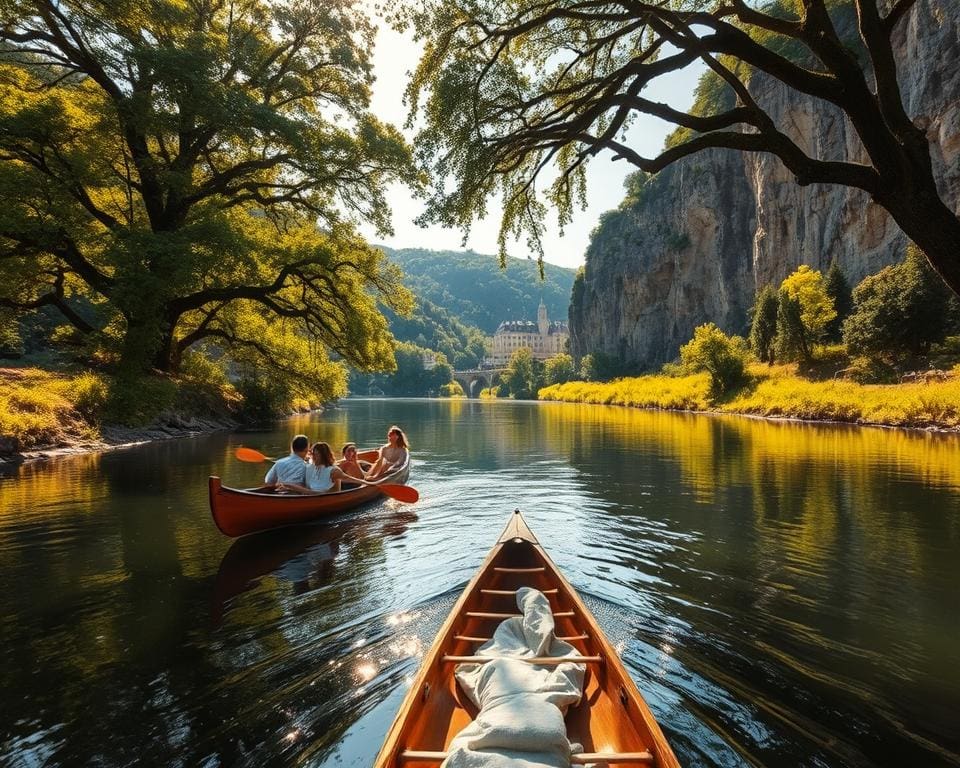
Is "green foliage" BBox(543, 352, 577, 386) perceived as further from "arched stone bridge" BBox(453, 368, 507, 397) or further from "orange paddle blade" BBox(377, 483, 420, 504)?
"orange paddle blade" BBox(377, 483, 420, 504)

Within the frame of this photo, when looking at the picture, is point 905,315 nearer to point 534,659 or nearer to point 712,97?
point 534,659

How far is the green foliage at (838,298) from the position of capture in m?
38.8

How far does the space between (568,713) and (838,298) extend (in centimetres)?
4443

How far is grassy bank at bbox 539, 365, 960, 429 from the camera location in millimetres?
21531

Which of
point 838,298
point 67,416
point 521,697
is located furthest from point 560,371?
point 521,697

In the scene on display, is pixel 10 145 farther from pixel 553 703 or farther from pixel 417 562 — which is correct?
pixel 553 703

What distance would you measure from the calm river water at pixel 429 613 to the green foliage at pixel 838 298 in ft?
102

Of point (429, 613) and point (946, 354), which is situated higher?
point (946, 354)

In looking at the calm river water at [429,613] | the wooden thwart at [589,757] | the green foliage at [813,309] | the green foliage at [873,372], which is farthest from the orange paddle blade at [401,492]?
the green foliage at [813,309]

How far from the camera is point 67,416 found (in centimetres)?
1708

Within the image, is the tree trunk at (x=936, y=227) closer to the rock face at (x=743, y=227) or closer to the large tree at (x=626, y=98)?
the large tree at (x=626, y=98)

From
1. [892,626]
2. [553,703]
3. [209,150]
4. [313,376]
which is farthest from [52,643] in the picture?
[209,150]

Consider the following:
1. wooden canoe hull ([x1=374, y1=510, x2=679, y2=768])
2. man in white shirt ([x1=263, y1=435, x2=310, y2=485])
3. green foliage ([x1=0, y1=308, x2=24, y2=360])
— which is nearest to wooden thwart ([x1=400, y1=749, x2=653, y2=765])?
wooden canoe hull ([x1=374, y1=510, x2=679, y2=768])

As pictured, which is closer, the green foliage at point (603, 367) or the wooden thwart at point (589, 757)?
the wooden thwart at point (589, 757)
